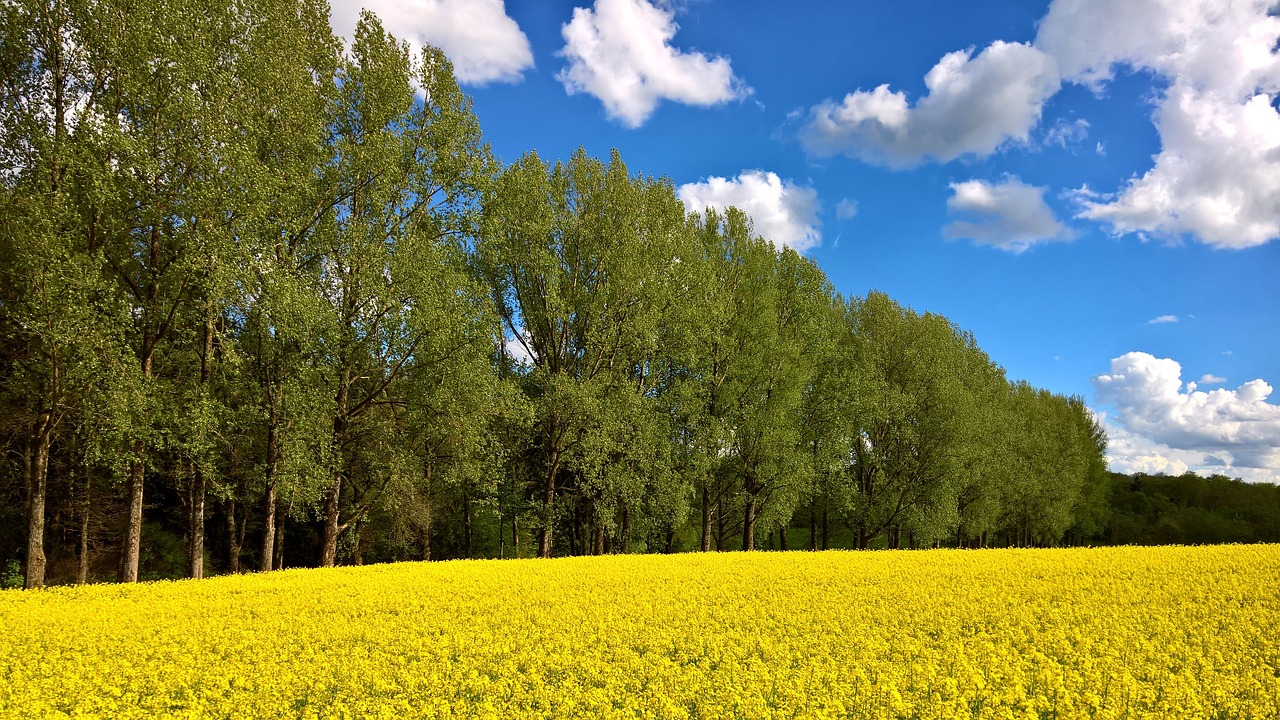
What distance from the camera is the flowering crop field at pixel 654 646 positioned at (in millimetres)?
8078

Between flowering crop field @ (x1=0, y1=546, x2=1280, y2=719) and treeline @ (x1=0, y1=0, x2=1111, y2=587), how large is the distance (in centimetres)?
577

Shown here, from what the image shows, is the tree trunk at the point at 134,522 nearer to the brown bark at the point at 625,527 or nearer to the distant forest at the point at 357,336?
the distant forest at the point at 357,336

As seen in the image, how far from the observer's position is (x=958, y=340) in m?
51.7

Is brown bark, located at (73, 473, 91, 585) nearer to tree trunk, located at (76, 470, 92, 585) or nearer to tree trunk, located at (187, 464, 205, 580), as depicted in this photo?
tree trunk, located at (76, 470, 92, 585)

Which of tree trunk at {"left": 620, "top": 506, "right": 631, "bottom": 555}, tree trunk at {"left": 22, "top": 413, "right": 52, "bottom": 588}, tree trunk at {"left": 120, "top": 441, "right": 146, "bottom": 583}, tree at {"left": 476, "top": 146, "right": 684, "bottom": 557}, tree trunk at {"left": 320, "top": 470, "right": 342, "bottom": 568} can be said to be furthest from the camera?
tree trunk at {"left": 620, "top": 506, "right": 631, "bottom": 555}

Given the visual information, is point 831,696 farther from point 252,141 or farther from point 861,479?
point 861,479

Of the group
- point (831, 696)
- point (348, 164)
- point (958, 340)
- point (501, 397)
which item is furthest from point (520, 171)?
point (958, 340)

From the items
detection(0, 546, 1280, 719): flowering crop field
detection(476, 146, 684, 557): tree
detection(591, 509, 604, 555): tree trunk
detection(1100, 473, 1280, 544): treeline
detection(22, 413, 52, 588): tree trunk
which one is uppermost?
detection(476, 146, 684, 557): tree

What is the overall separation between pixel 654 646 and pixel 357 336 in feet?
52.8

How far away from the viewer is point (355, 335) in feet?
71.3

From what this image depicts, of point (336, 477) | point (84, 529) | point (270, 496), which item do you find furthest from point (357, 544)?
point (270, 496)

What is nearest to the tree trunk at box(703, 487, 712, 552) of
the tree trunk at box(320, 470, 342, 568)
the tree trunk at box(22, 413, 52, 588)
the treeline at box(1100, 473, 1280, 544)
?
the tree trunk at box(320, 470, 342, 568)

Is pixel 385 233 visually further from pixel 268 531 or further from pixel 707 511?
pixel 707 511

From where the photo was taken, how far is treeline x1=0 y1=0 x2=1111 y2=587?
17078 millimetres
